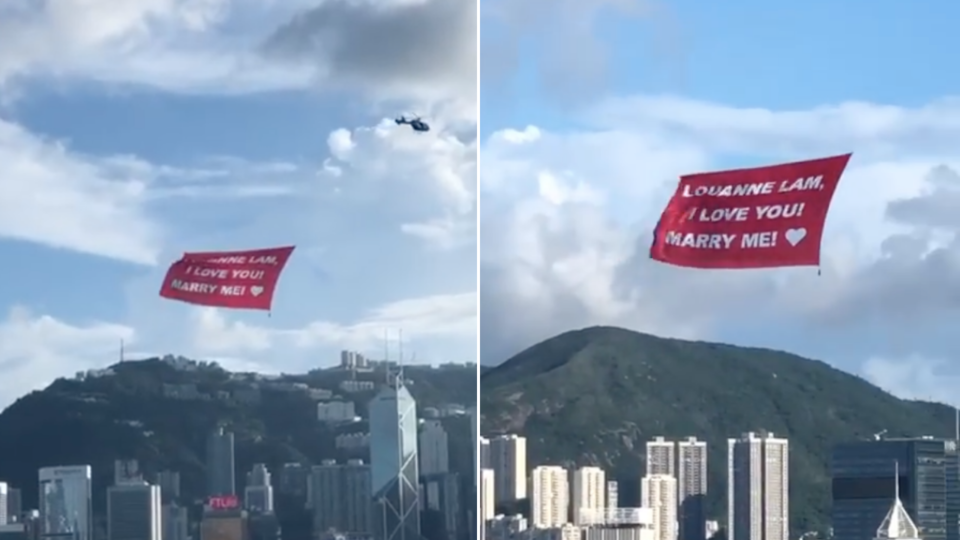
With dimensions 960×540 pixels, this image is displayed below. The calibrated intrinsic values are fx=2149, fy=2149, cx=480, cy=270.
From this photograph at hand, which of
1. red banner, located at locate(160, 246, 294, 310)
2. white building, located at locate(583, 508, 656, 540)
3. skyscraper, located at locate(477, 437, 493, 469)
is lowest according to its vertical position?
white building, located at locate(583, 508, 656, 540)

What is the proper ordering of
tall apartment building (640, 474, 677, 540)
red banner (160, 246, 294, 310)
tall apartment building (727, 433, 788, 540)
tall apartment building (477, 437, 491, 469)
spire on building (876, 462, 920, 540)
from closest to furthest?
spire on building (876, 462, 920, 540) → tall apartment building (727, 433, 788, 540) → tall apartment building (640, 474, 677, 540) → red banner (160, 246, 294, 310) → tall apartment building (477, 437, 491, 469)

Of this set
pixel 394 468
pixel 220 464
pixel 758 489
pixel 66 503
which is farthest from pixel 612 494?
pixel 66 503

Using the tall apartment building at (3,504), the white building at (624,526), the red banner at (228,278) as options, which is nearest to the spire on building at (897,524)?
the white building at (624,526)

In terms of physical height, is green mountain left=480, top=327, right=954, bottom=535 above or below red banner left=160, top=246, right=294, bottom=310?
below

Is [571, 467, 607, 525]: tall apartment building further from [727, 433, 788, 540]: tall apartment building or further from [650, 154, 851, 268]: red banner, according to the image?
[650, 154, 851, 268]: red banner

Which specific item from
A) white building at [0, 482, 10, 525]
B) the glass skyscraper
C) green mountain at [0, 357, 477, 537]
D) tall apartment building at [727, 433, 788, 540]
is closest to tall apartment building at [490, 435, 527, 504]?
green mountain at [0, 357, 477, 537]

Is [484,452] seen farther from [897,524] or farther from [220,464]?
[897,524]
